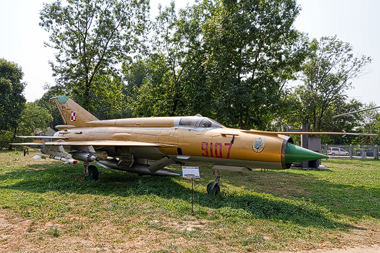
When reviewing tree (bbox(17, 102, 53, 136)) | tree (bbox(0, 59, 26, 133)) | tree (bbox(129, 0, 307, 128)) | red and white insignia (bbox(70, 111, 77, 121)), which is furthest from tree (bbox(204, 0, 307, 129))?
tree (bbox(17, 102, 53, 136))

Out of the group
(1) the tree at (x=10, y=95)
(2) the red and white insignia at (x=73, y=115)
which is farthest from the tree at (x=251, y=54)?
(1) the tree at (x=10, y=95)

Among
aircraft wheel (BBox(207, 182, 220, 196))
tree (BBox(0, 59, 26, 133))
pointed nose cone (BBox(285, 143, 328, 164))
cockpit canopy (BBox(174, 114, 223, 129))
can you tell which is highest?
tree (BBox(0, 59, 26, 133))

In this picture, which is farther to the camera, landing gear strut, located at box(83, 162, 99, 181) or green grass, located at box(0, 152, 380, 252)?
landing gear strut, located at box(83, 162, 99, 181)

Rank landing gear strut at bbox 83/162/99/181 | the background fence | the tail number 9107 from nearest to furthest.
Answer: the tail number 9107 < landing gear strut at bbox 83/162/99/181 < the background fence

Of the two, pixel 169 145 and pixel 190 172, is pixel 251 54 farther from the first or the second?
pixel 190 172

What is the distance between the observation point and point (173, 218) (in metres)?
6.85

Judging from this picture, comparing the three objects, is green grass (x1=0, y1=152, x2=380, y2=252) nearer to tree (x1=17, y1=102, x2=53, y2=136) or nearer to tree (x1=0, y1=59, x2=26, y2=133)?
tree (x1=0, y1=59, x2=26, y2=133)

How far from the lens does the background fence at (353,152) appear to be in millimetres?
32844

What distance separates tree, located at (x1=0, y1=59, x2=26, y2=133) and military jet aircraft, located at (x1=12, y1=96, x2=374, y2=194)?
26632 mm

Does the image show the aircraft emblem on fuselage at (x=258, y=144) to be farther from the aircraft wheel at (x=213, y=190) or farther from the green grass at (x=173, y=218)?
the aircraft wheel at (x=213, y=190)

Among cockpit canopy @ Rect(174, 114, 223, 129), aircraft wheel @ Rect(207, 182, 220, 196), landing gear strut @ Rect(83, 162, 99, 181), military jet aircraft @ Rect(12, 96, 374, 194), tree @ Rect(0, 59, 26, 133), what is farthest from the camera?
tree @ Rect(0, 59, 26, 133)

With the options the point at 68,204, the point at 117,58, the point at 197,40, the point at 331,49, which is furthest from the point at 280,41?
the point at 331,49

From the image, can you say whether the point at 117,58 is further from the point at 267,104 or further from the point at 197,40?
the point at 267,104

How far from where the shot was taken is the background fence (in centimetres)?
3284
